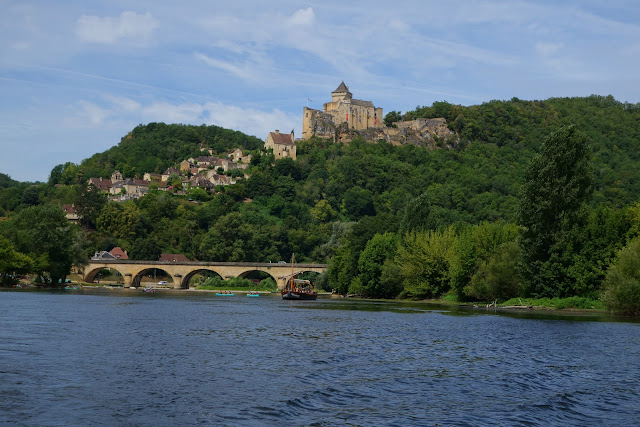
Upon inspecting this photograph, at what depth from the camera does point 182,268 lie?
11250 cm

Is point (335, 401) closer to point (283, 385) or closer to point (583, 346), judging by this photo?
point (283, 385)

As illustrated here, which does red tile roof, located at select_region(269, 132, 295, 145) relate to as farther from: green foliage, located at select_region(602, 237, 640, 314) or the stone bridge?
green foliage, located at select_region(602, 237, 640, 314)

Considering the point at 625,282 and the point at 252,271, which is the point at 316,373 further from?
the point at 252,271

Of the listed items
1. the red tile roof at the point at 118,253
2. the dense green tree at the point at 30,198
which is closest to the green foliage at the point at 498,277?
the red tile roof at the point at 118,253

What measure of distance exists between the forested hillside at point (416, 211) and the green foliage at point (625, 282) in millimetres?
3586

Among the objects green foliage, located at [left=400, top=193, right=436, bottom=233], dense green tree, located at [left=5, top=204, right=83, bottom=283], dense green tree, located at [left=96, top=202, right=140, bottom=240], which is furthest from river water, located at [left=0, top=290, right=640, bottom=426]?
dense green tree, located at [left=96, top=202, right=140, bottom=240]

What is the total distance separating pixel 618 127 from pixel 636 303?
6029 inches

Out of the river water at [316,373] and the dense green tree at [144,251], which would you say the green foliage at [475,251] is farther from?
the dense green tree at [144,251]

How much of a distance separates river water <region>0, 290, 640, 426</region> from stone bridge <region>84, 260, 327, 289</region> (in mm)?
69193

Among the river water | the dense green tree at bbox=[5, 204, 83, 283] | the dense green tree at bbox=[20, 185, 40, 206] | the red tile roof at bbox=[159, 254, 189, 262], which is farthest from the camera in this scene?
the dense green tree at bbox=[20, 185, 40, 206]

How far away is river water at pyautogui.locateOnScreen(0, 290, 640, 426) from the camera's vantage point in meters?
18.0

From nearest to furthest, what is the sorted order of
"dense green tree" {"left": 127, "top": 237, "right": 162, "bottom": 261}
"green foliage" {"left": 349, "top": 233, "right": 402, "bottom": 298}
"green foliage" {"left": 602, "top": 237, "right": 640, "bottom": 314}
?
"green foliage" {"left": 602, "top": 237, "right": 640, "bottom": 314} → "green foliage" {"left": 349, "top": 233, "right": 402, "bottom": 298} → "dense green tree" {"left": 127, "top": 237, "right": 162, "bottom": 261}

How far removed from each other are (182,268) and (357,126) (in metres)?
80.6

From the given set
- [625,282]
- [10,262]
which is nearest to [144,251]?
[10,262]
